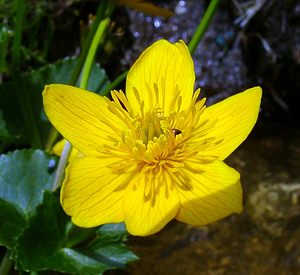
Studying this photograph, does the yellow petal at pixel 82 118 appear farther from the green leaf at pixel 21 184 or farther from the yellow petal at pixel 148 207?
the green leaf at pixel 21 184

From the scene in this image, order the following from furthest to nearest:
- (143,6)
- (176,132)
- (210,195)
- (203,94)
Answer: (203,94) < (143,6) < (176,132) < (210,195)

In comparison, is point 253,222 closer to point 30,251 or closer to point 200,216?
point 30,251

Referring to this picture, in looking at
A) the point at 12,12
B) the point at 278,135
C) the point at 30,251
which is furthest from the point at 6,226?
the point at 278,135

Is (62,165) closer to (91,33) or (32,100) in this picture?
(91,33)

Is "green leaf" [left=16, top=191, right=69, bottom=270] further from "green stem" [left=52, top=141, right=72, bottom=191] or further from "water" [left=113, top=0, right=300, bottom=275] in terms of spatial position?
"water" [left=113, top=0, right=300, bottom=275]

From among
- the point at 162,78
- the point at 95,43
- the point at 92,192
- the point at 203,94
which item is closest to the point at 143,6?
the point at 95,43

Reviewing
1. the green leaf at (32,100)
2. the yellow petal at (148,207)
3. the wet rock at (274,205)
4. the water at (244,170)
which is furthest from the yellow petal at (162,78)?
the wet rock at (274,205)

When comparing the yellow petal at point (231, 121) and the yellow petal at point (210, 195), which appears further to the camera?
the yellow petal at point (231, 121)
